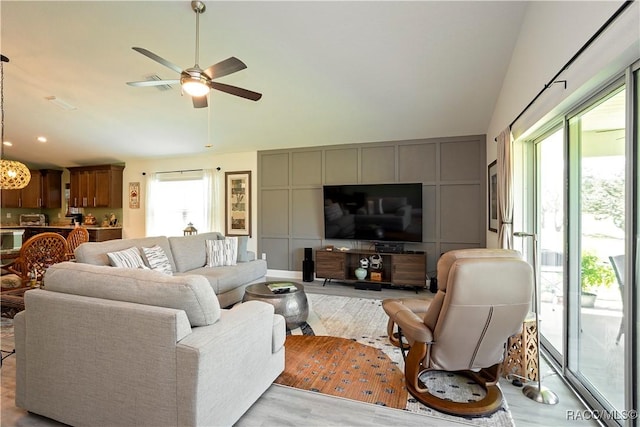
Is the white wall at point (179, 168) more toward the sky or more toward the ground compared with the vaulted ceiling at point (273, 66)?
more toward the ground

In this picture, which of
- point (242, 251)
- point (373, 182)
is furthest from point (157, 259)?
point (373, 182)

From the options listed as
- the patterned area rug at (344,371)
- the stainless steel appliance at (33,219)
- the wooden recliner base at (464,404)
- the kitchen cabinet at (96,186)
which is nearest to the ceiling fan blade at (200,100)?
the patterned area rug at (344,371)

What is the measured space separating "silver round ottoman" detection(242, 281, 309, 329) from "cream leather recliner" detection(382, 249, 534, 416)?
1.43m

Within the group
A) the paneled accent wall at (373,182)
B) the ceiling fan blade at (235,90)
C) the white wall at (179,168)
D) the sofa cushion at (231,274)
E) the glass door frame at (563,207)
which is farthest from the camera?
the white wall at (179,168)

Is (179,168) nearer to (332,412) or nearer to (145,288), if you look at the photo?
(145,288)

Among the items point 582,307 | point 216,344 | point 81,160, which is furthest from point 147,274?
point 81,160

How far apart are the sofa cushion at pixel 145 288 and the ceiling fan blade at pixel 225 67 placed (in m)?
1.75

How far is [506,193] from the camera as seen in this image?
3.29 meters

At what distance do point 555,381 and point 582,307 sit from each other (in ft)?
2.06

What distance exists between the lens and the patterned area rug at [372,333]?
197 cm

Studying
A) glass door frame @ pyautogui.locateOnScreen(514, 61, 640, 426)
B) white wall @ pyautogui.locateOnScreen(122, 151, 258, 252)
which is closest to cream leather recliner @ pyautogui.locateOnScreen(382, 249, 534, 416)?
glass door frame @ pyautogui.locateOnScreen(514, 61, 640, 426)

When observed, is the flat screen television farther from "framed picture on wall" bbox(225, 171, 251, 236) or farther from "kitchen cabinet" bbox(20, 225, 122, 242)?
"kitchen cabinet" bbox(20, 225, 122, 242)

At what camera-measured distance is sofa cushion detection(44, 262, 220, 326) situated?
160cm

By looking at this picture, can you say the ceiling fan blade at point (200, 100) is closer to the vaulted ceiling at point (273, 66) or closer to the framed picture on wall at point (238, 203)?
the vaulted ceiling at point (273, 66)
